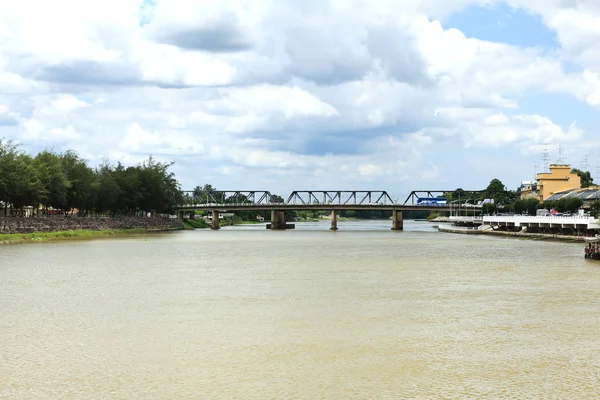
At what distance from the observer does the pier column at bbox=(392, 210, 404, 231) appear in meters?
190

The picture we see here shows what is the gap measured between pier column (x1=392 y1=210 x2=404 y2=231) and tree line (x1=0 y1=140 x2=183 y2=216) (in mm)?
54908

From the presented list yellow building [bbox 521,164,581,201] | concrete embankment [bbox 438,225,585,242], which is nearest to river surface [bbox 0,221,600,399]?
concrete embankment [bbox 438,225,585,242]

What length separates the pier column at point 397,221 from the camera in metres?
190

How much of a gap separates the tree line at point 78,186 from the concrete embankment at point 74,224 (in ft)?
9.97

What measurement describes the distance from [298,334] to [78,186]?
337 ft

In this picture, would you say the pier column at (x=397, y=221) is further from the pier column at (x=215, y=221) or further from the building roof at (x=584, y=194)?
the pier column at (x=215, y=221)

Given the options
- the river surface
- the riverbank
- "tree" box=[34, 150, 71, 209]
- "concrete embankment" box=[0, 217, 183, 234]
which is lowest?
the river surface

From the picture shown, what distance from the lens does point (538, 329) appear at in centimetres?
2956

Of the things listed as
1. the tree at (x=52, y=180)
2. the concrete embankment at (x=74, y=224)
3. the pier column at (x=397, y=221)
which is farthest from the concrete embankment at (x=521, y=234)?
the tree at (x=52, y=180)

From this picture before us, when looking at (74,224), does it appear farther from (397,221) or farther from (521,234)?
(397,221)

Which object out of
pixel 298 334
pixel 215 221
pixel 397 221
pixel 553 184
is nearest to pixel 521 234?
pixel 397 221

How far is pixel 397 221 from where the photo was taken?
19150cm

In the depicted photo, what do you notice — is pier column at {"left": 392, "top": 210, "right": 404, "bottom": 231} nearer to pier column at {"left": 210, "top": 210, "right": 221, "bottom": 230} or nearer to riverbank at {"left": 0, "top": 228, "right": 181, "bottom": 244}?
pier column at {"left": 210, "top": 210, "right": 221, "bottom": 230}

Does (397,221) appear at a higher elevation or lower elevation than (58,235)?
higher
